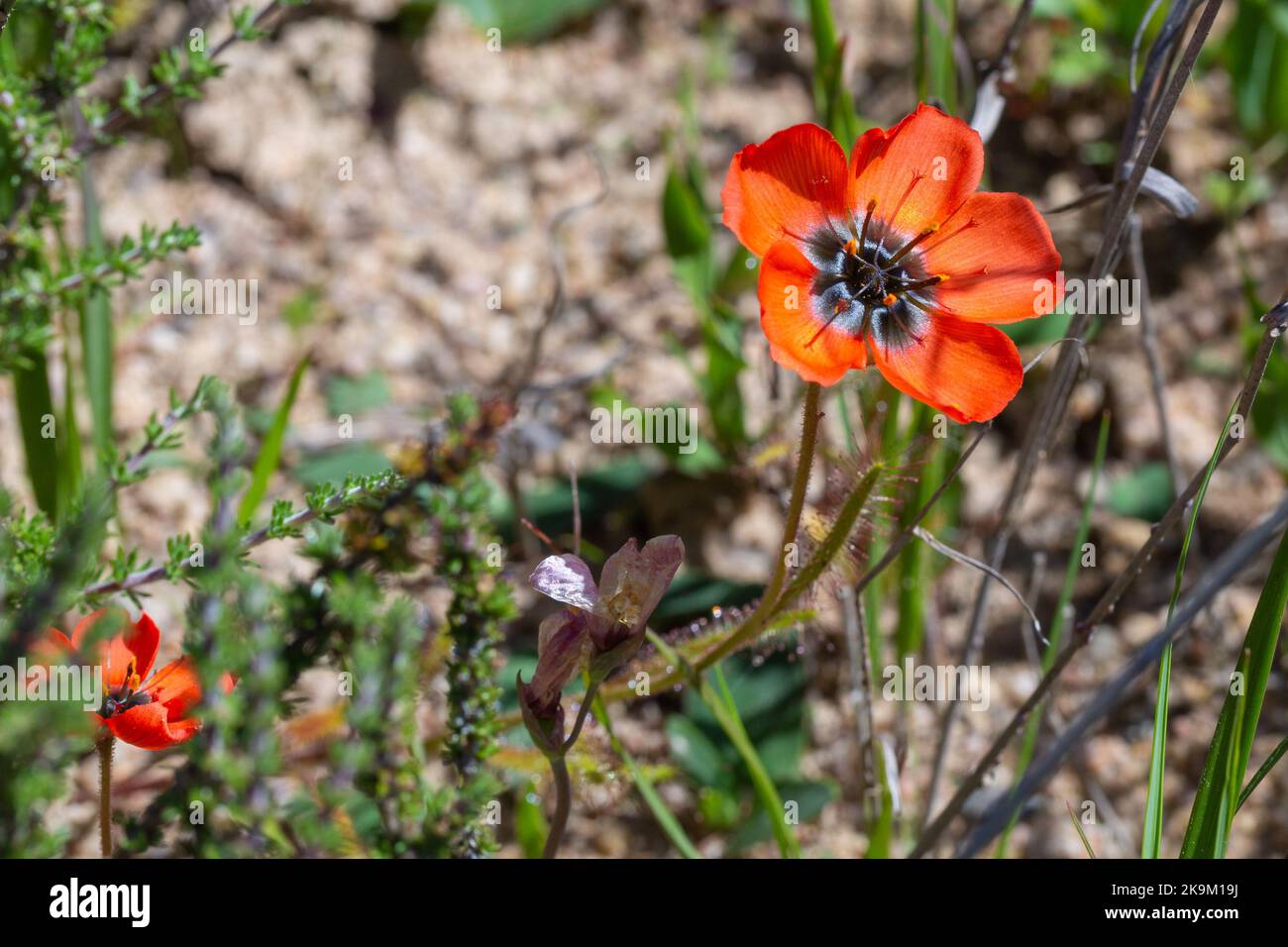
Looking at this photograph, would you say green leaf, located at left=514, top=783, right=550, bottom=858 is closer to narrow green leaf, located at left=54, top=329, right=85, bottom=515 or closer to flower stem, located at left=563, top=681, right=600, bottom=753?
flower stem, located at left=563, top=681, right=600, bottom=753

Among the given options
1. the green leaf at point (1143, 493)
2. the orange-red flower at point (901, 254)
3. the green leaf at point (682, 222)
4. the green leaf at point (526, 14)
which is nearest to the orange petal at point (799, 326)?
the orange-red flower at point (901, 254)

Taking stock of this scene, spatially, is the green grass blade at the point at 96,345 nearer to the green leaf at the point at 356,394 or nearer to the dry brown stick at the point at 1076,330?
the green leaf at the point at 356,394

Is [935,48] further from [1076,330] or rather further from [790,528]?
[790,528]

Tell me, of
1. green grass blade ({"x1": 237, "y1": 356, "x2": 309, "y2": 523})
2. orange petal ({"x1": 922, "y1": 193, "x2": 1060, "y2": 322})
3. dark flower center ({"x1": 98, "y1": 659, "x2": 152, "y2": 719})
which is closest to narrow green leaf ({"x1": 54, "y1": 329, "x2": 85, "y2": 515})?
green grass blade ({"x1": 237, "y1": 356, "x2": 309, "y2": 523})

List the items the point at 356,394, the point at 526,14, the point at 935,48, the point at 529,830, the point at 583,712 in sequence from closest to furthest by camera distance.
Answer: the point at 583,712 < the point at 529,830 < the point at 935,48 < the point at 356,394 < the point at 526,14

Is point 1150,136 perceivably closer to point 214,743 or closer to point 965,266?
point 965,266

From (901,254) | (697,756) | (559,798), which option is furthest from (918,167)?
(697,756)
